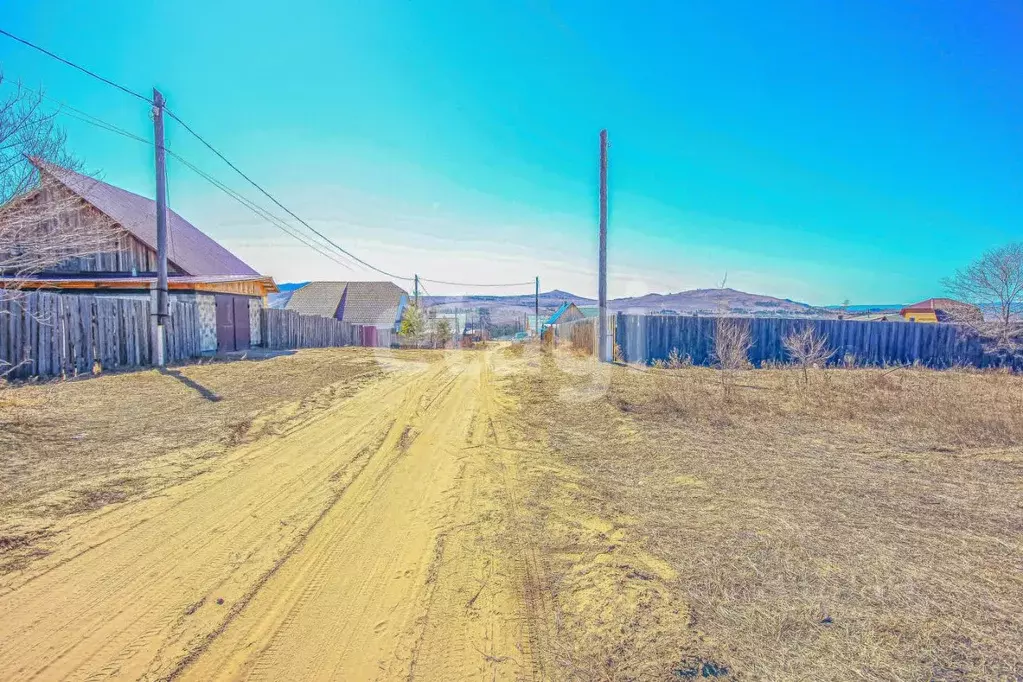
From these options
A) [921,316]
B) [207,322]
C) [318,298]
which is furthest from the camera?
[318,298]

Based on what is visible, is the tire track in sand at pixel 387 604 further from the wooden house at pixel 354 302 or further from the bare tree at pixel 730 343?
the wooden house at pixel 354 302

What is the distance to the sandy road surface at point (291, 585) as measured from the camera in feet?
7.61

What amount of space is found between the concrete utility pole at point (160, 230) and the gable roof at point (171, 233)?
5.16 metres

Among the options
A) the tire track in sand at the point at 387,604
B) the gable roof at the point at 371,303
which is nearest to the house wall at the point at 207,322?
the tire track in sand at the point at 387,604

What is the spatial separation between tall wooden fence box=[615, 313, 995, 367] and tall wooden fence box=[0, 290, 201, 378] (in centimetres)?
1374

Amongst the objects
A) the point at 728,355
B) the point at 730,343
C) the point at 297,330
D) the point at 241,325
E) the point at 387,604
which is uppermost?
the point at 241,325

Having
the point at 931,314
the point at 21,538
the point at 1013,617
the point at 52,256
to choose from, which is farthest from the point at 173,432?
the point at 931,314

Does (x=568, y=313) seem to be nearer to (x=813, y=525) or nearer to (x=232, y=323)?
(x=232, y=323)

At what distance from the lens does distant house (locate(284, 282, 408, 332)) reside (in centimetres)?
4362

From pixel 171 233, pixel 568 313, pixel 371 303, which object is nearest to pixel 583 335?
pixel 171 233

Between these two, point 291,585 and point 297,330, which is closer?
point 291,585

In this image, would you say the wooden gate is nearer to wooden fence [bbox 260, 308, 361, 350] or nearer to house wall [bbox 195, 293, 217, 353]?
house wall [bbox 195, 293, 217, 353]

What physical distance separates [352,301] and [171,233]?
24.2m

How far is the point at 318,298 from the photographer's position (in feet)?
149
